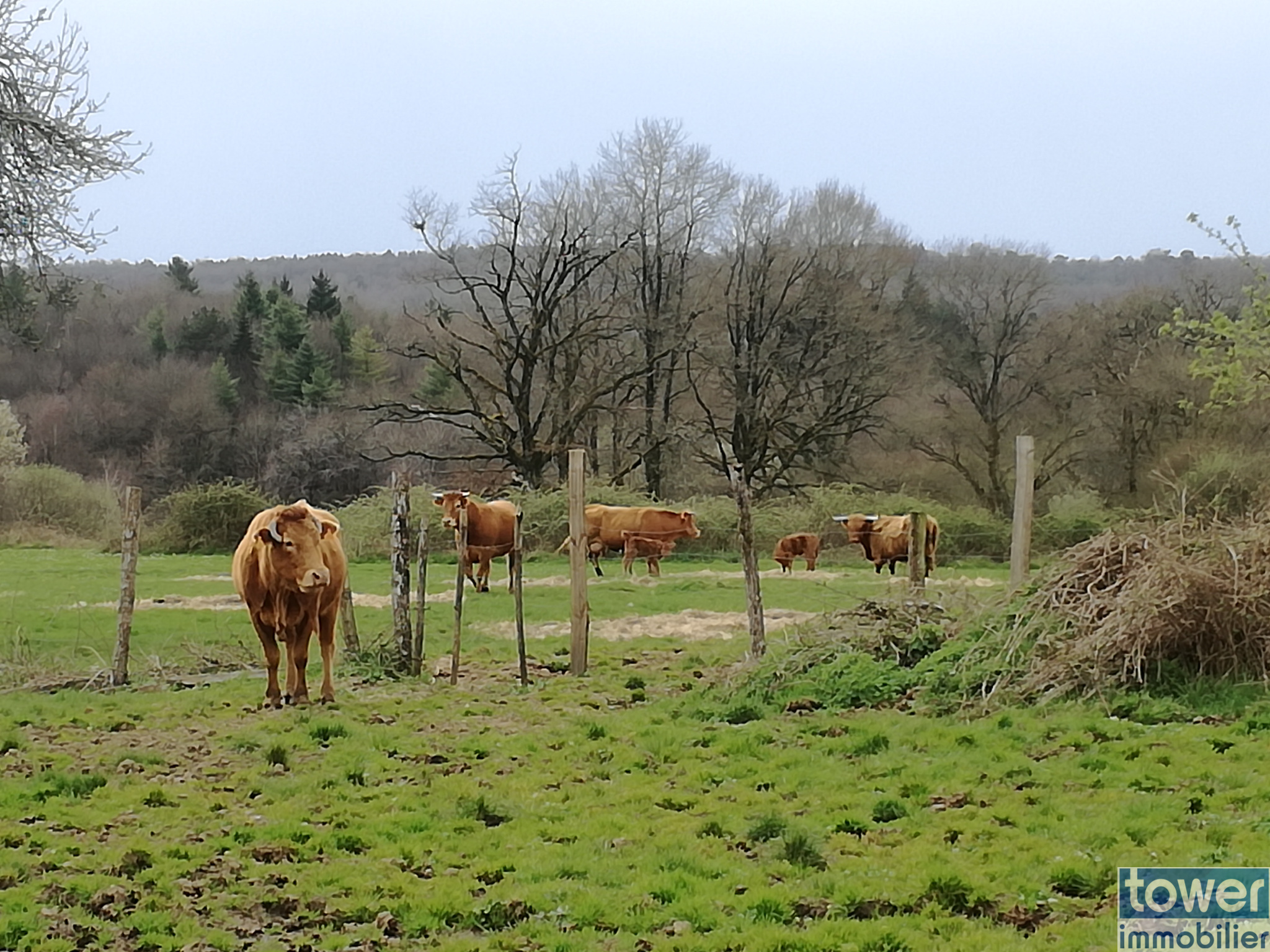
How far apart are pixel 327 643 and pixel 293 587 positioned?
2.47 ft

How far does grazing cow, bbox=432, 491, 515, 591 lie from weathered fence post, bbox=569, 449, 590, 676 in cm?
818

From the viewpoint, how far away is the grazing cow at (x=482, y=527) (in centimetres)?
2075

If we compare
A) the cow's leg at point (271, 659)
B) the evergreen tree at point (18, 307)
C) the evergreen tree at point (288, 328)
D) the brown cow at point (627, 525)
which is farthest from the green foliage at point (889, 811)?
the evergreen tree at point (288, 328)

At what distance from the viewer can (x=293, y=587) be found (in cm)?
1023

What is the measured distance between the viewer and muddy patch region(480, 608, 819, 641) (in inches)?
605

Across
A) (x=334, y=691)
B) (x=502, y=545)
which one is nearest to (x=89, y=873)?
(x=334, y=691)

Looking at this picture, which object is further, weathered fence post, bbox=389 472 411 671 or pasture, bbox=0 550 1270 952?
weathered fence post, bbox=389 472 411 671

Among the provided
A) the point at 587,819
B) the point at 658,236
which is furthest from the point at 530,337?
the point at 587,819

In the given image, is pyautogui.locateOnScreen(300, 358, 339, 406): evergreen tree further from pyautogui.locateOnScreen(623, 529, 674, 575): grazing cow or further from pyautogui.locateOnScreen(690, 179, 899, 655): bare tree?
pyautogui.locateOnScreen(623, 529, 674, 575): grazing cow

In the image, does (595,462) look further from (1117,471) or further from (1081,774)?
(1081,774)

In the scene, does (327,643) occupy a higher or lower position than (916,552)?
lower

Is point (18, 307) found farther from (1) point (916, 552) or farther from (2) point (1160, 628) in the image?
(2) point (1160, 628)

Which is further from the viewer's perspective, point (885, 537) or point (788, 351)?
point (788, 351)

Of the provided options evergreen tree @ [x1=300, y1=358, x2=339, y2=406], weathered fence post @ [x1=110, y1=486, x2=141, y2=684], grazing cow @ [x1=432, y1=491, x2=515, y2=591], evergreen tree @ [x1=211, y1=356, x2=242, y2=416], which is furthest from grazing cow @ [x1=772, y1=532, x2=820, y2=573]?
evergreen tree @ [x1=211, y1=356, x2=242, y2=416]
